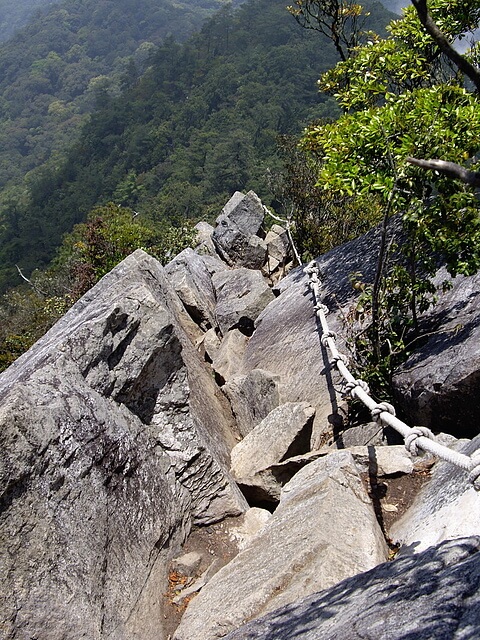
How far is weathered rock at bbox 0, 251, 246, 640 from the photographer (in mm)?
3562

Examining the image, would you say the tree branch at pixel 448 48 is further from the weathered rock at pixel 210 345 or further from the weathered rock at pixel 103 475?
the weathered rock at pixel 210 345

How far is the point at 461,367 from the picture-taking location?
4.70 metres

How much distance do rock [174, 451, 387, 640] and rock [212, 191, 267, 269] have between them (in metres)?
11.8

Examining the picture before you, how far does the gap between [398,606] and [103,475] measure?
8.22 feet

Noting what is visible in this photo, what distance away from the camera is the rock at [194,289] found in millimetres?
9820

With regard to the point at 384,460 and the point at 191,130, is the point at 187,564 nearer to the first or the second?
the point at 384,460

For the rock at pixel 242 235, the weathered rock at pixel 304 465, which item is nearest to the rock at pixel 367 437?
the weathered rock at pixel 304 465

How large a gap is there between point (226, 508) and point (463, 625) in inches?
126

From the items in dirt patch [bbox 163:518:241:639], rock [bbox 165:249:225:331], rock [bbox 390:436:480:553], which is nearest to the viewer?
rock [bbox 390:436:480:553]

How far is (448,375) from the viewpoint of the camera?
15.6 ft

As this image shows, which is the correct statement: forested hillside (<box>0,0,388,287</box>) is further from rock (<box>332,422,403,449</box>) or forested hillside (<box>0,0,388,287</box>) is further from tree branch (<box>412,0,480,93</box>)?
tree branch (<box>412,0,480,93</box>)

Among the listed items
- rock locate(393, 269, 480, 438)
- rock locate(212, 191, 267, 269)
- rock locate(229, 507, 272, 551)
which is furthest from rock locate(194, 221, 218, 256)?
rock locate(229, 507, 272, 551)

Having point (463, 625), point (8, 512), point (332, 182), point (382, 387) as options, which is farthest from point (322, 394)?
point (463, 625)

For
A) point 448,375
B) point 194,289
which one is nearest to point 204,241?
point 194,289
